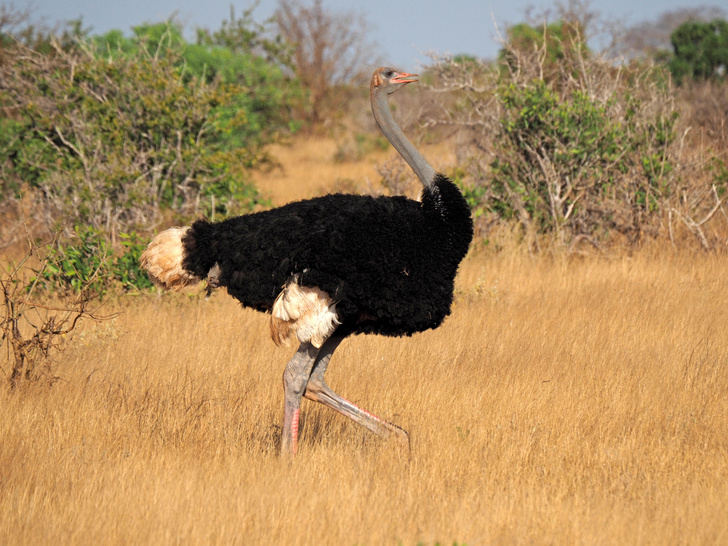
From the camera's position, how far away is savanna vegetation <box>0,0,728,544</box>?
3080mm

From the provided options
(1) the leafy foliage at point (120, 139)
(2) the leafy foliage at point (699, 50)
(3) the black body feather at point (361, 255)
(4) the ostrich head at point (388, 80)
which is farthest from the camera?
(2) the leafy foliage at point (699, 50)

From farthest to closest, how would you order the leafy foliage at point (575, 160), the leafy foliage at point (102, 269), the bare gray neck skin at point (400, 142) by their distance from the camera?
the leafy foliage at point (575, 160), the leafy foliage at point (102, 269), the bare gray neck skin at point (400, 142)

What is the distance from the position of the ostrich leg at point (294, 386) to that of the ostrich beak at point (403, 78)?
4.42ft

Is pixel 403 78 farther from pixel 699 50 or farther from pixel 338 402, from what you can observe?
pixel 699 50

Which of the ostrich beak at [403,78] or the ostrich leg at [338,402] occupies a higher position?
A: the ostrich beak at [403,78]

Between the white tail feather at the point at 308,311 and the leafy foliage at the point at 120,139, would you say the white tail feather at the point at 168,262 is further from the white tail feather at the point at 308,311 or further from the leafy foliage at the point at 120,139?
the leafy foliage at the point at 120,139

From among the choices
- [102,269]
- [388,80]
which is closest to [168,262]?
[388,80]

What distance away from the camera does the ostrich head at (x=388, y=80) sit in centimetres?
397

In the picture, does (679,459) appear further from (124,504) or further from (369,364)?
(124,504)

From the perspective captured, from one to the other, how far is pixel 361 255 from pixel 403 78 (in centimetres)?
111

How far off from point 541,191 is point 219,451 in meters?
5.57

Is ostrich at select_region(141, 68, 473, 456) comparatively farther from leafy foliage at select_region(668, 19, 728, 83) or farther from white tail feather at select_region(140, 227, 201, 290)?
leafy foliage at select_region(668, 19, 728, 83)

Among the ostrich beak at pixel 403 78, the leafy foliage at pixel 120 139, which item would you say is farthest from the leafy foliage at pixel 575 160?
the ostrich beak at pixel 403 78

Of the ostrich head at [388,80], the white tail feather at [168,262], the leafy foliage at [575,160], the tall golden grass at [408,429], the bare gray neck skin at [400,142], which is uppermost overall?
the leafy foliage at [575,160]
